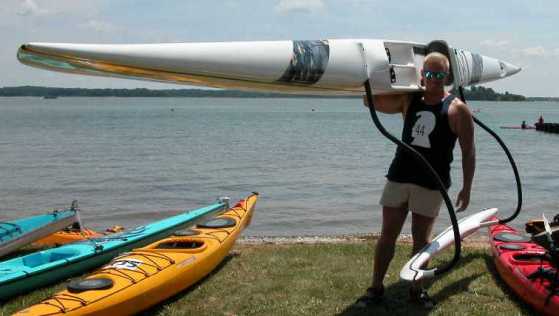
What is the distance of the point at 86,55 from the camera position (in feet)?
11.9

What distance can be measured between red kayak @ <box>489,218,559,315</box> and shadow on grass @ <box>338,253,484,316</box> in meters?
0.38

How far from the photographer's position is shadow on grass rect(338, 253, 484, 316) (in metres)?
4.73

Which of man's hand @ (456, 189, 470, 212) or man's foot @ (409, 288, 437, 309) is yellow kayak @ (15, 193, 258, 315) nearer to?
man's foot @ (409, 288, 437, 309)

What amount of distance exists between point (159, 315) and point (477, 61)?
4060mm

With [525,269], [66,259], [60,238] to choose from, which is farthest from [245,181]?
[525,269]

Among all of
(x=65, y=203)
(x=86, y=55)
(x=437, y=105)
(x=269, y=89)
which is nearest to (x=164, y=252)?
(x=269, y=89)

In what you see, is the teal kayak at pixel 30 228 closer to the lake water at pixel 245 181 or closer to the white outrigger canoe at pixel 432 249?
the lake water at pixel 245 181

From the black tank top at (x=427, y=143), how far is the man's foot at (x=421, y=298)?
3.25 ft

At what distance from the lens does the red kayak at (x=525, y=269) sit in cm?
462

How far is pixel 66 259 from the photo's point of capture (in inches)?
233

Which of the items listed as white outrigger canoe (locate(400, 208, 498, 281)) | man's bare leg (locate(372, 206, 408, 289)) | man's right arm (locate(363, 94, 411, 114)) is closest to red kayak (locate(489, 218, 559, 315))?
white outrigger canoe (locate(400, 208, 498, 281))

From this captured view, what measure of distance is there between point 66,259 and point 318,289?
258cm

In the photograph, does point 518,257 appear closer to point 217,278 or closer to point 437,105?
point 437,105

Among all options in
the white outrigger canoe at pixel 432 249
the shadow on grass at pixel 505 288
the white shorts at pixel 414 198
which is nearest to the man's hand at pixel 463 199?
the white shorts at pixel 414 198
